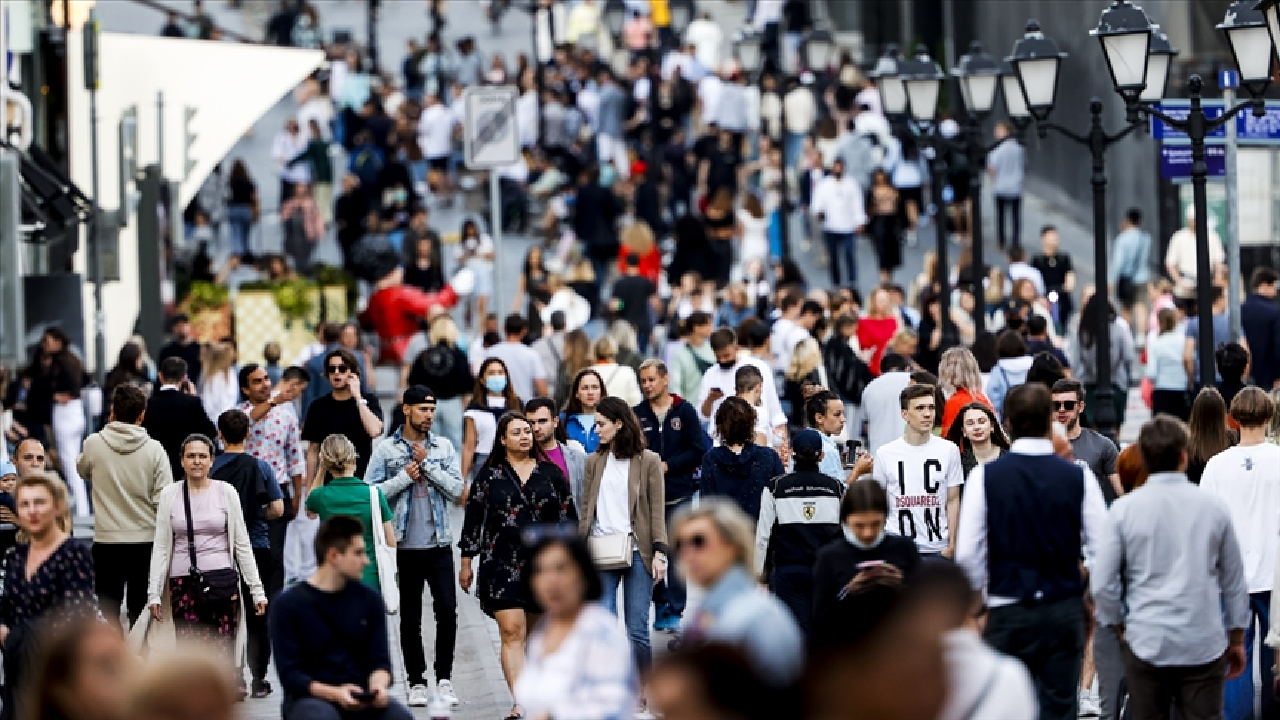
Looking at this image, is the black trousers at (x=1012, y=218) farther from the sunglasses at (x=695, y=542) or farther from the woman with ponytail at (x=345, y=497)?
the sunglasses at (x=695, y=542)

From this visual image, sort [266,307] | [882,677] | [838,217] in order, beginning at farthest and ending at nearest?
1. [838,217]
2. [266,307]
3. [882,677]

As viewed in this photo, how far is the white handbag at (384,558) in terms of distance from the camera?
12.4m

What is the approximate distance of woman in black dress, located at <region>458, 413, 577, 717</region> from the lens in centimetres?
1230

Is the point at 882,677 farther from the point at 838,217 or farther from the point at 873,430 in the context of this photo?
the point at 838,217

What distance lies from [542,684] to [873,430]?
8.00m

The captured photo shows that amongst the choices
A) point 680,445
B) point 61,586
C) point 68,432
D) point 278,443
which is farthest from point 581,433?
point 68,432

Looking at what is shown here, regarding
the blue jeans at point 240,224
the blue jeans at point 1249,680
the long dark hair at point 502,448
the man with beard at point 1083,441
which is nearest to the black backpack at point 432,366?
the long dark hair at point 502,448

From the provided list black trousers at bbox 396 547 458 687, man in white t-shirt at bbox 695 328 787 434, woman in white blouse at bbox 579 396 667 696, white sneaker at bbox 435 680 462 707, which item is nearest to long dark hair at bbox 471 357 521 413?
man in white t-shirt at bbox 695 328 787 434

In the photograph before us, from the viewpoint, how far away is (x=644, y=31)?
44.0 meters

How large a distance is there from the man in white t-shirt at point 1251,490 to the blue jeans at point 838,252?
20.2 metres

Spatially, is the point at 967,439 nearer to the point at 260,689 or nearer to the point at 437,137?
the point at 260,689

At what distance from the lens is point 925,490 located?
38.7 ft

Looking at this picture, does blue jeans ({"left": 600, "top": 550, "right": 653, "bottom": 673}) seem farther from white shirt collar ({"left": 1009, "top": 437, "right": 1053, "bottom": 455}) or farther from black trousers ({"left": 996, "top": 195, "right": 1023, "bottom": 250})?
black trousers ({"left": 996, "top": 195, "right": 1023, "bottom": 250})

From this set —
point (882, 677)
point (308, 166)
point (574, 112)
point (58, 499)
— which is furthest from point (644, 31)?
point (882, 677)
